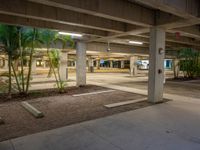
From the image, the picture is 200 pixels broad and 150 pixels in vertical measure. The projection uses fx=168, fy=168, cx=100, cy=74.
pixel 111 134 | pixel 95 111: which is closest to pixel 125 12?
pixel 95 111

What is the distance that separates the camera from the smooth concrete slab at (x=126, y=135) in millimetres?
2727

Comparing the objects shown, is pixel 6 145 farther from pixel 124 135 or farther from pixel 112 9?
pixel 112 9

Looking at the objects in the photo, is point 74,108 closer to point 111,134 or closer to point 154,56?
point 111,134

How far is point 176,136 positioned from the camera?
3.10 meters

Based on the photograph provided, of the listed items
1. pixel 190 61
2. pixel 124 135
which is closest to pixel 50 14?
pixel 124 135

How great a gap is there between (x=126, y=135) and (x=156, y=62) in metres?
3.23

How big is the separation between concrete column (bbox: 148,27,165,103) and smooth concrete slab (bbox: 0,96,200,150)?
1.38 meters

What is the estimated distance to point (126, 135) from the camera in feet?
10.2

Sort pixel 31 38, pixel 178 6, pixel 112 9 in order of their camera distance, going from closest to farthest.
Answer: pixel 178 6, pixel 112 9, pixel 31 38

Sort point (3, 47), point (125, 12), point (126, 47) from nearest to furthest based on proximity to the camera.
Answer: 1. point (125, 12)
2. point (3, 47)
3. point (126, 47)

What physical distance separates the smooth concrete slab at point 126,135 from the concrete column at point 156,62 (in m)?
1.38

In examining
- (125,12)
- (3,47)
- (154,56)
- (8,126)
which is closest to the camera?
(8,126)

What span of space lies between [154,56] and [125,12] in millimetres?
1842

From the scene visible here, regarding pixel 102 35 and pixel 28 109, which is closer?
pixel 28 109
